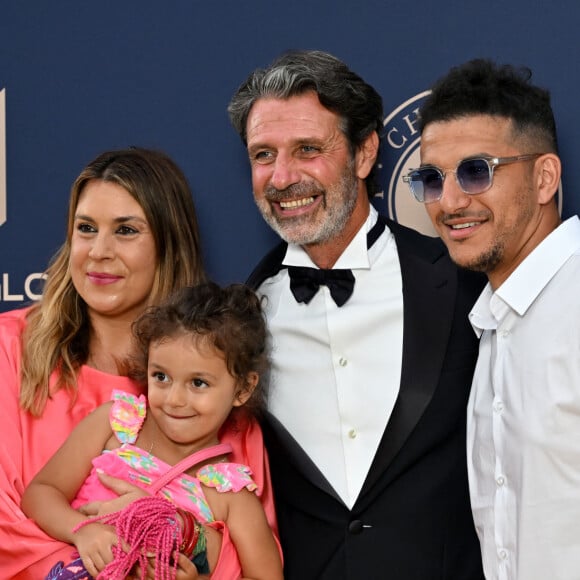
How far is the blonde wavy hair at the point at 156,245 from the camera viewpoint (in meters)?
2.55

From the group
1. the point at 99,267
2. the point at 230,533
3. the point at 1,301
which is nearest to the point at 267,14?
the point at 99,267

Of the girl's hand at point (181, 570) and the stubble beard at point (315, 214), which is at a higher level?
the stubble beard at point (315, 214)

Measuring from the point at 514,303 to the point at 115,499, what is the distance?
38.1 inches

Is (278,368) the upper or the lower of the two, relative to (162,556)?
upper

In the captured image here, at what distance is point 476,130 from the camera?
2150 mm

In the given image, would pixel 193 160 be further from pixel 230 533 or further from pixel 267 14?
pixel 230 533

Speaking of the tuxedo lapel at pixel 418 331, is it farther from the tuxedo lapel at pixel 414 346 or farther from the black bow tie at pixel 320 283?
the black bow tie at pixel 320 283

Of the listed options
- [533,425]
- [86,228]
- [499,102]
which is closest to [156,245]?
[86,228]

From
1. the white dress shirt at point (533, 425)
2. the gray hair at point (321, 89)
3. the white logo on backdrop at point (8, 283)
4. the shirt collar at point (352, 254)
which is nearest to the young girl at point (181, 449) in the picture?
the shirt collar at point (352, 254)

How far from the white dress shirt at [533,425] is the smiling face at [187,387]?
59 centimetres

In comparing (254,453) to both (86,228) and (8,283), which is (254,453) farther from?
(8,283)

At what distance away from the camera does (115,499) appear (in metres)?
2.15

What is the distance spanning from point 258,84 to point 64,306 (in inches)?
31.5

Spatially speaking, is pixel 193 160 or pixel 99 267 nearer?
pixel 99 267
